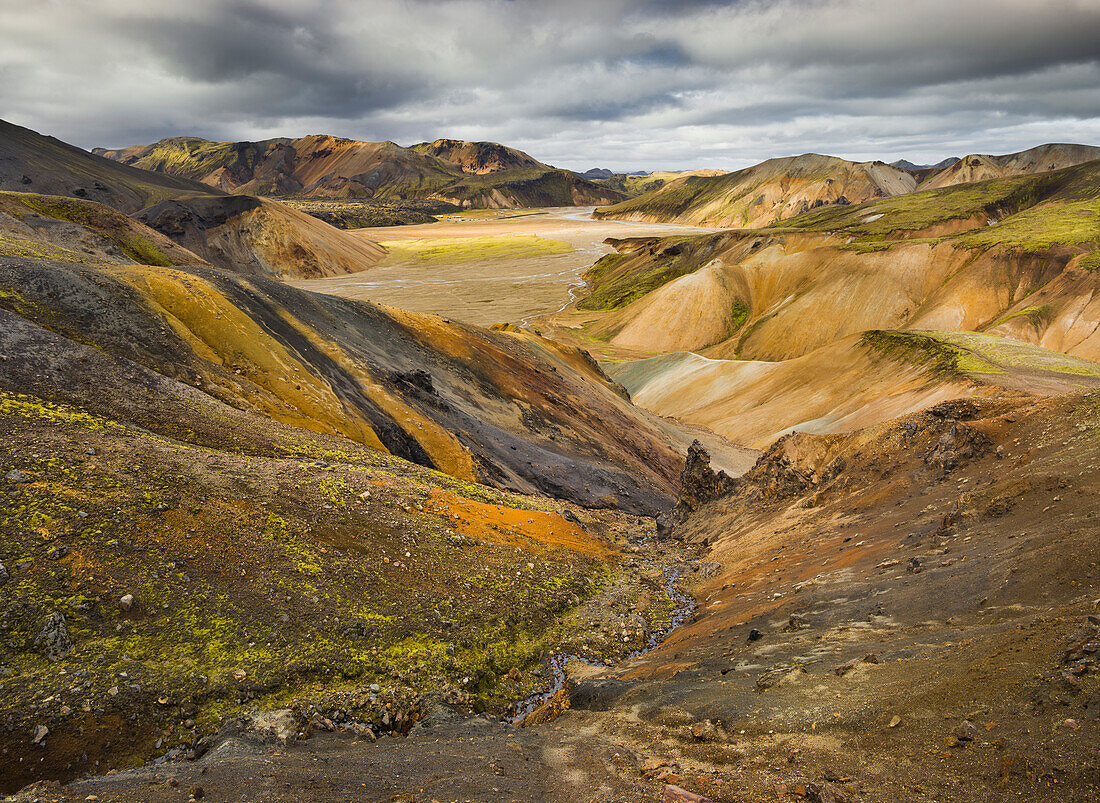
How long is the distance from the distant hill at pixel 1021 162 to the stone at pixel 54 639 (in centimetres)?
20066

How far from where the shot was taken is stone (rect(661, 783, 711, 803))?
Result: 7.43m

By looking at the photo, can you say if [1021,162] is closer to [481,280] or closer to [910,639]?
[481,280]

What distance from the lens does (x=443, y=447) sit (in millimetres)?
25328

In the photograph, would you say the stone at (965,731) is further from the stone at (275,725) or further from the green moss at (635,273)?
the green moss at (635,273)

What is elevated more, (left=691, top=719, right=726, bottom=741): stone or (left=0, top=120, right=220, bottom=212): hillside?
(left=0, top=120, right=220, bottom=212): hillside

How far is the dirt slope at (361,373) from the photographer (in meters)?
19.8

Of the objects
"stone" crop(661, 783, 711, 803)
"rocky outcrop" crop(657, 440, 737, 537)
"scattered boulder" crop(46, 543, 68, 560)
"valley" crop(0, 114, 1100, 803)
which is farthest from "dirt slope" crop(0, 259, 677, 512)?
"stone" crop(661, 783, 711, 803)

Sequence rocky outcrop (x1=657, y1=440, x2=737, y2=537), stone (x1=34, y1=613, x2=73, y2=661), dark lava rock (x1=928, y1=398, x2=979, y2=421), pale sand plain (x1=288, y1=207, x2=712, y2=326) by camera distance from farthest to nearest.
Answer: pale sand plain (x1=288, y1=207, x2=712, y2=326), rocky outcrop (x1=657, y1=440, x2=737, y2=537), dark lava rock (x1=928, y1=398, x2=979, y2=421), stone (x1=34, y1=613, x2=73, y2=661)

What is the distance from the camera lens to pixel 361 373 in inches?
1043

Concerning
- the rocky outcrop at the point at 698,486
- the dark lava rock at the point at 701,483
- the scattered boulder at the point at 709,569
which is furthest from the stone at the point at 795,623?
the dark lava rock at the point at 701,483

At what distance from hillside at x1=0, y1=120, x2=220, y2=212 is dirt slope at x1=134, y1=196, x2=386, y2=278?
7.64 m

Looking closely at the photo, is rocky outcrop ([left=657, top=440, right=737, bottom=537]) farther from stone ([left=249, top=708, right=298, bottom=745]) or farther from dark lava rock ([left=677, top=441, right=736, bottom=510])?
stone ([left=249, top=708, right=298, bottom=745])

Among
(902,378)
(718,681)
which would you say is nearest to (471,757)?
(718,681)

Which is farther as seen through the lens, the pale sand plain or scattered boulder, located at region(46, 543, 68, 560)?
the pale sand plain
